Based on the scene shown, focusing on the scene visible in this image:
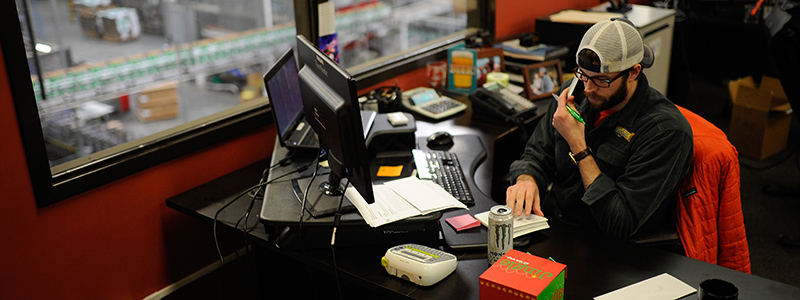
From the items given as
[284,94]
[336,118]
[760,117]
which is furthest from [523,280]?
[760,117]

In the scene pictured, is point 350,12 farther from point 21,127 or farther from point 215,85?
point 21,127

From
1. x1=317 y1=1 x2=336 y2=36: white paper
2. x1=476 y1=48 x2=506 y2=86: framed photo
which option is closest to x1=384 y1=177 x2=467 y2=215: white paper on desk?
x1=317 y1=1 x2=336 y2=36: white paper

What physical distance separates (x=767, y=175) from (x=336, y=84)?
3.35m

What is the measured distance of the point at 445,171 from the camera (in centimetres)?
220

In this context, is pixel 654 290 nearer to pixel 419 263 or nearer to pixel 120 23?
pixel 419 263

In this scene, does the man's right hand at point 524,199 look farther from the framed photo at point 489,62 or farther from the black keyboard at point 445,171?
the framed photo at point 489,62

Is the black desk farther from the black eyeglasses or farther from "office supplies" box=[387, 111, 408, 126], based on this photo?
"office supplies" box=[387, 111, 408, 126]

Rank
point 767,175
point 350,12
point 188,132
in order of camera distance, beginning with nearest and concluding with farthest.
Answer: point 188,132
point 767,175
point 350,12

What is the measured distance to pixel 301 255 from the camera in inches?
69.5

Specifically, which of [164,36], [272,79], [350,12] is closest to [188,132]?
[272,79]

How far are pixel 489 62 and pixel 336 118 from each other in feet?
5.96

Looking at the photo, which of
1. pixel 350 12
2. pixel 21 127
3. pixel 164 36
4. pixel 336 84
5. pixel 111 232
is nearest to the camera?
pixel 336 84

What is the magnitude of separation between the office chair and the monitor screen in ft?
7.91

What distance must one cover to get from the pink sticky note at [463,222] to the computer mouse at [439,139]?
0.67m
